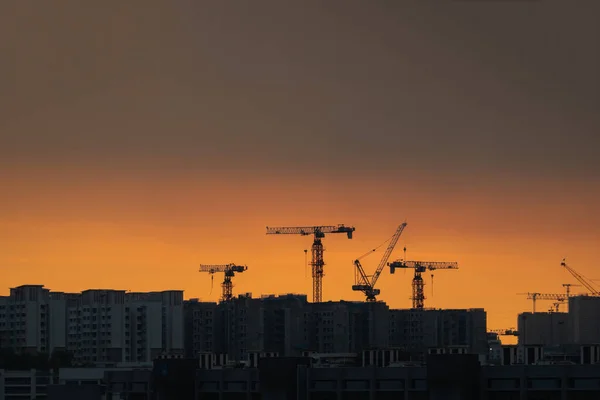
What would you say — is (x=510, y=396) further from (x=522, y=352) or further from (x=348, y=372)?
(x=522, y=352)

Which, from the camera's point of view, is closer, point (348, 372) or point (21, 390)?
point (348, 372)

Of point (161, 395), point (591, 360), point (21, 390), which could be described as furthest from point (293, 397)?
point (21, 390)

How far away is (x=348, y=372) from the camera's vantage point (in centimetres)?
9925

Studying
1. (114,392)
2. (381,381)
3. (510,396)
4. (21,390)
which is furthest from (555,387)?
(21,390)

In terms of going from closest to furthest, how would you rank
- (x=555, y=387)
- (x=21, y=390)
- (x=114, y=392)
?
(x=555, y=387) < (x=114, y=392) < (x=21, y=390)

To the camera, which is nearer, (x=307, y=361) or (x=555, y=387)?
(x=555, y=387)

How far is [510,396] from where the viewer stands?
93.9m

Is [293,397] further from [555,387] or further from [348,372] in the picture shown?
[555,387]

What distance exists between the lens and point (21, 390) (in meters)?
178

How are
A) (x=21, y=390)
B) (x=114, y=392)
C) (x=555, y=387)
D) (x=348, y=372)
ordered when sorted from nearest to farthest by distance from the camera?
(x=555, y=387) < (x=348, y=372) < (x=114, y=392) < (x=21, y=390)

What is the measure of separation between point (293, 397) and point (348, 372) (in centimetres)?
312

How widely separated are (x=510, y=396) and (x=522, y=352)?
25729 millimetres

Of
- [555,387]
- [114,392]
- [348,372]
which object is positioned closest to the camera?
[555,387]

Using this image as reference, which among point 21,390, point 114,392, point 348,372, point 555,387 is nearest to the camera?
point 555,387
